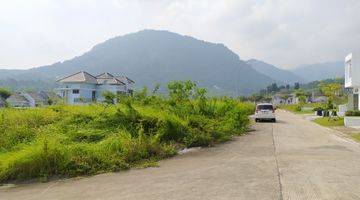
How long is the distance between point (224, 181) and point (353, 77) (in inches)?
1543

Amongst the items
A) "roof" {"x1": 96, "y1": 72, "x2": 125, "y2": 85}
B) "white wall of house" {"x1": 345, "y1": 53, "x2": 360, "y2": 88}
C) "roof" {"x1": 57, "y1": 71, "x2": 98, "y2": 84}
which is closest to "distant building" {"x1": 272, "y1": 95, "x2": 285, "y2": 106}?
"roof" {"x1": 96, "y1": 72, "x2": 125, "y2": 85}

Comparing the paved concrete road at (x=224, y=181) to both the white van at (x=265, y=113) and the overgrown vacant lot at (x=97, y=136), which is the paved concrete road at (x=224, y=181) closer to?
the overgrown vacant lot at (x=97, y=136)

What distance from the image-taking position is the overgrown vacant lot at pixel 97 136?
10891 millimetres

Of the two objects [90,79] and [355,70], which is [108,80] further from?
[355,70]

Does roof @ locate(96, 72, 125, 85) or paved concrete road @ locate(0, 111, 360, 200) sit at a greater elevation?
roof @ locate(96, 72, 125, 85)

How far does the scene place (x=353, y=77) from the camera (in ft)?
148

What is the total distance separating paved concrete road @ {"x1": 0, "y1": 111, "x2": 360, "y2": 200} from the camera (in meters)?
8.41

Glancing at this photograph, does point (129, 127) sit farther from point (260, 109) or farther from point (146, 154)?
point (260, 109)

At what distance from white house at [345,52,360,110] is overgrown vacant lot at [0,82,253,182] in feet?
97.6

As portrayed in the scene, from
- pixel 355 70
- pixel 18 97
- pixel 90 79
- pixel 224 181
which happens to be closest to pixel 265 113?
pixel 355 70

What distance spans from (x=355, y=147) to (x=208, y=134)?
5.45m

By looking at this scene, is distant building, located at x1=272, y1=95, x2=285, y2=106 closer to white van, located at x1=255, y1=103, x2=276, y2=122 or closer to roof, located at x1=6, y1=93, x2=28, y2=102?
roof, located at x1=6, y1=93, x2=28, y2=102

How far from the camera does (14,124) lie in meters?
13.6

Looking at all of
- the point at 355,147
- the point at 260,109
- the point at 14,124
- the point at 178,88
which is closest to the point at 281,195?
the point at 14,124
